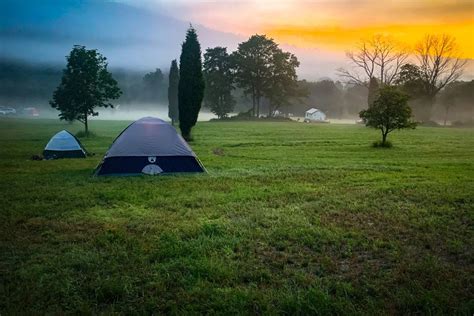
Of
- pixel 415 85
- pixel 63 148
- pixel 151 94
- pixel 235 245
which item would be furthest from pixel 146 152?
pixel 151 94

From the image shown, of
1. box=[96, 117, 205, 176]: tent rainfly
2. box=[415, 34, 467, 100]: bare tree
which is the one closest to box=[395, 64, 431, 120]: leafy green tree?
box=[415, 34, 467, 100]: bare tree

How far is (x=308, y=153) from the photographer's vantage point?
21031 mm

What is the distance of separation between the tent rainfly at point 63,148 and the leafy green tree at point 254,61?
174 ft

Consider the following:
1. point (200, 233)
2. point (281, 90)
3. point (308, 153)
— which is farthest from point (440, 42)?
point (200, 233)

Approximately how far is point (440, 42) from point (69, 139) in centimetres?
6990

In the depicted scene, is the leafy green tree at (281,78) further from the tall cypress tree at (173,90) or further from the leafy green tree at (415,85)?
the tall cypress tree at (173,90)

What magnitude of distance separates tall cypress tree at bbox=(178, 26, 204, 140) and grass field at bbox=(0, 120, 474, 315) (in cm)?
1689

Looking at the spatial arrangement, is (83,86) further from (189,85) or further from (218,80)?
(218,80)

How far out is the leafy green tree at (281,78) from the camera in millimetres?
71438

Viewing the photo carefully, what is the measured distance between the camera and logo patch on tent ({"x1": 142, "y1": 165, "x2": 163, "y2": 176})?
43.4 ft

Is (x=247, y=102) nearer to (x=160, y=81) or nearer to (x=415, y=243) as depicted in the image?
(x=160, y=81)

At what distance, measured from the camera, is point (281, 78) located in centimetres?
7206

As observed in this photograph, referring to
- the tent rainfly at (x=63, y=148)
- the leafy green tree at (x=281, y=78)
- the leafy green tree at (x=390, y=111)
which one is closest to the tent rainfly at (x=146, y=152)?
the tent rainfly at (x=63, y=148)

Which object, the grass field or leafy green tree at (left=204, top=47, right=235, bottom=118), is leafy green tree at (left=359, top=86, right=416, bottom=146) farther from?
leafy green tree at (left=204, top=47, right=235, bottom=118)
